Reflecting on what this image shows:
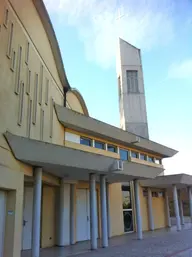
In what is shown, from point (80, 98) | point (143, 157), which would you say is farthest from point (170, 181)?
point (80, 98)

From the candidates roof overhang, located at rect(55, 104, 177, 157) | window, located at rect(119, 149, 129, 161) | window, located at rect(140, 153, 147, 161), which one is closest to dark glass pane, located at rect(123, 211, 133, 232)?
window, located at rect(119, 149, 129, 161)

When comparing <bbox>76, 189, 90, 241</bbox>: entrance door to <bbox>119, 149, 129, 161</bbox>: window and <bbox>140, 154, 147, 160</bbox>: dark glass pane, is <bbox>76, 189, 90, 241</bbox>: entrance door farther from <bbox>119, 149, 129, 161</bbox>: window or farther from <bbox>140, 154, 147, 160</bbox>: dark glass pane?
<bbox>140, 154, 147, 160</bbox>: dark glass pane

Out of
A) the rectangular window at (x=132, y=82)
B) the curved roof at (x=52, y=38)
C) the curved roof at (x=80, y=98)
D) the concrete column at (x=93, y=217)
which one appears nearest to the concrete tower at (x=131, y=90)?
the rectangular window at (x=132, y=82)

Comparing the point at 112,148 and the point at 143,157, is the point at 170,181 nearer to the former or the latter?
the point at 143,157

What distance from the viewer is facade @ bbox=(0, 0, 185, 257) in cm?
791

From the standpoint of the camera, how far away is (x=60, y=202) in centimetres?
1241

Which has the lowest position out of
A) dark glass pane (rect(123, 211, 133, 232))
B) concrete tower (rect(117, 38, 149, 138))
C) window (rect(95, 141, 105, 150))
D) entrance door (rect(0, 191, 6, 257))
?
dark glass pane (rect(123, 211, 133, 232))

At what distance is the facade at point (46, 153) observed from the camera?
7.91 meters

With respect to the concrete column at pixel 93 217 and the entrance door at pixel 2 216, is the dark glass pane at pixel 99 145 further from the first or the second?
the entrance door at pixel 2 216

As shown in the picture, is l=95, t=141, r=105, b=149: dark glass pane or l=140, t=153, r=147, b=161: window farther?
l=140, t=153, r=147, b=161: window

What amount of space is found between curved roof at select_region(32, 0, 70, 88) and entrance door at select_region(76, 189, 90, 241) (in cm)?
587

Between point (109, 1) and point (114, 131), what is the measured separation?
11281 millimetres

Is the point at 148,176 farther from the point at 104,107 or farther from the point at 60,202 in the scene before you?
the point at 104,107

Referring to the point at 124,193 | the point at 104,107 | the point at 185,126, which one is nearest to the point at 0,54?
the point at 185,126
